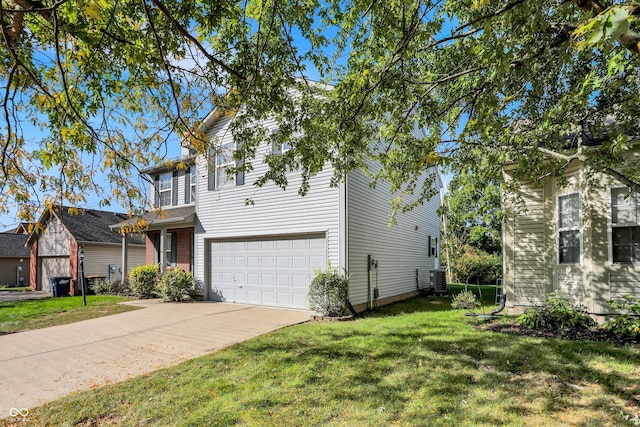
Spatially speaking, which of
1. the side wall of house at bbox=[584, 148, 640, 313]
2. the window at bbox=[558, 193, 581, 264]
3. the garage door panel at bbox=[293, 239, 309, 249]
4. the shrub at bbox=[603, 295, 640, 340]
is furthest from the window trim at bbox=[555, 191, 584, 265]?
the garage door panel at bbox=[293, 239, 309, 249]

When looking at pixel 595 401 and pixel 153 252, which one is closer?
pixel 595 401

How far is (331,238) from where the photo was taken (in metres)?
10.2

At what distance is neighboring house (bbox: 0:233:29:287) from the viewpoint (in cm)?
2906

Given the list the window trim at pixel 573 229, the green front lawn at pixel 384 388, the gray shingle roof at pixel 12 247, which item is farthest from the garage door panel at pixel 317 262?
the gray shingle roof at pixel 12 247

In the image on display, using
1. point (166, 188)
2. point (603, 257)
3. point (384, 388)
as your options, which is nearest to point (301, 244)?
point (384, 388)

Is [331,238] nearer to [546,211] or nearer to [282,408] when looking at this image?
[546,211]

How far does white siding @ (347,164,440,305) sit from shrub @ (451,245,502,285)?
7.28m

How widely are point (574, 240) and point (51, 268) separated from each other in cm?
2630

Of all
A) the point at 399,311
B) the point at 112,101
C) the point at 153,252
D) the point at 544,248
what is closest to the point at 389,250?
the point at 399,311

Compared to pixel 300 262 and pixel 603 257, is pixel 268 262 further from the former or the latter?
pixel 603 257

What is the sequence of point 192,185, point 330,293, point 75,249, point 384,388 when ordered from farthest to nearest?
point 75,249 < point 192,185 < point 330,293 < point 384,388

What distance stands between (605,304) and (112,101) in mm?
9959

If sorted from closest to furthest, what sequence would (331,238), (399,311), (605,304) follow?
1. (605,304)
2. (331,238)
3. (399,311)

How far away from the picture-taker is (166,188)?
53.5 ft
